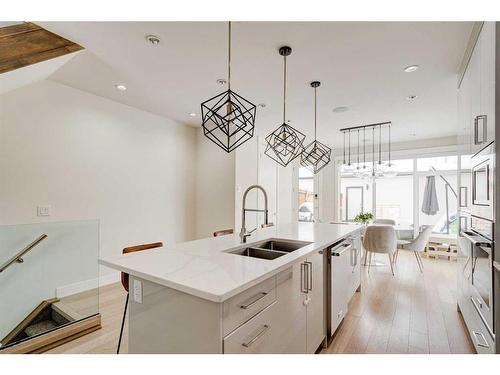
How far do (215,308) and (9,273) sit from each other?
8.71 ft

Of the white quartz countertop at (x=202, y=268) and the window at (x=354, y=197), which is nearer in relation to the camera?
the white quartz countertop at (x=202, y=268)

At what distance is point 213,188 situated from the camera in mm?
4777

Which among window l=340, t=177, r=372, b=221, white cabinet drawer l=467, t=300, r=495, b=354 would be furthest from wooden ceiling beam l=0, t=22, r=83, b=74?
window l=340, t=177, r=372, b=221

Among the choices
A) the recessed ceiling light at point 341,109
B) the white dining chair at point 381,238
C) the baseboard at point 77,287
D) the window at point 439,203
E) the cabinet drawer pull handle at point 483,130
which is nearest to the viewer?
the cabinet drawer pull handle at point 483,130

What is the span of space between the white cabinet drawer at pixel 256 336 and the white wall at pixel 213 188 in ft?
10.4

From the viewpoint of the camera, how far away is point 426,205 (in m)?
6.18

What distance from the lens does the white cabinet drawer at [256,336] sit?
1.13 meters

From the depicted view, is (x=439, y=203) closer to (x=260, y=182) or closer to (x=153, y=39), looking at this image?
(x=260, y=182)

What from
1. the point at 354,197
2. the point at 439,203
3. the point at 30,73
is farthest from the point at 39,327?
the point at 439,203

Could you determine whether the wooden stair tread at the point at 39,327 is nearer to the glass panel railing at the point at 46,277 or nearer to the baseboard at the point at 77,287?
the glass panel railing at the point at 46,277

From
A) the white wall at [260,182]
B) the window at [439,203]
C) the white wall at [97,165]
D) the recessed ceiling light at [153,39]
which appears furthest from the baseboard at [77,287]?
the window at [439,203]

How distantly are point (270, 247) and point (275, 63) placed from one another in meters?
1.82

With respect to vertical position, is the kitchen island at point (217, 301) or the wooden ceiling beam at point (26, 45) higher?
the wooden ceiling beam at point (26, 45)
